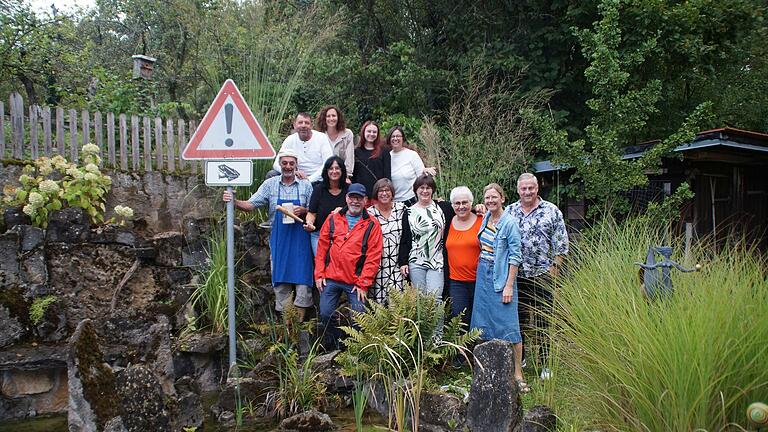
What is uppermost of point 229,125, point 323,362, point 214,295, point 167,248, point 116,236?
point 229,125

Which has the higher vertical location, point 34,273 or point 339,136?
point 339,136

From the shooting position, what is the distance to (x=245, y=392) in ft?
14.7

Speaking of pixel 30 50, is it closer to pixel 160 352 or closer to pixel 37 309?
pixel 37 309

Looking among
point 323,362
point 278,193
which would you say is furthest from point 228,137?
point 323,362

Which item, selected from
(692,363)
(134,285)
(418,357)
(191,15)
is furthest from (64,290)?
(191,15)

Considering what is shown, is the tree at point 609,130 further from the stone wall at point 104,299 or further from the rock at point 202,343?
the rock at point 202,343

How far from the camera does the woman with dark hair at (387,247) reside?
5.07 m

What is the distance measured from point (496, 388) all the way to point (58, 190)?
4.58m

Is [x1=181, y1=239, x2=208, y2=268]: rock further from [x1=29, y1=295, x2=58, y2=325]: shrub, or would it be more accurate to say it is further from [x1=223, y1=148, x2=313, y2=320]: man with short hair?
[x1=29, y1=295, x2=58, y2=325]: shrub

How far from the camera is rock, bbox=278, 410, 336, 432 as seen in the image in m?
4.06

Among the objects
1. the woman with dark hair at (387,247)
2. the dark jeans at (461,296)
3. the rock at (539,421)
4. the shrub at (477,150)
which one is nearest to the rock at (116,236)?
→ the woman with dark hair at (387,247)

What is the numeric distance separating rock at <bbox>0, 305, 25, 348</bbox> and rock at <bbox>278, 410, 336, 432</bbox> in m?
2.51

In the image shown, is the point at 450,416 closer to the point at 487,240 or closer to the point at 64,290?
the point at 487,240

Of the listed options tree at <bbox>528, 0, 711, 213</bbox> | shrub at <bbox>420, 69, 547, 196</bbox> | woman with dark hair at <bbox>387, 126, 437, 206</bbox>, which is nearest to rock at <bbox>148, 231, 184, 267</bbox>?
woman with dark hair at <bbox>387, 126, 437, 206</bbox>
